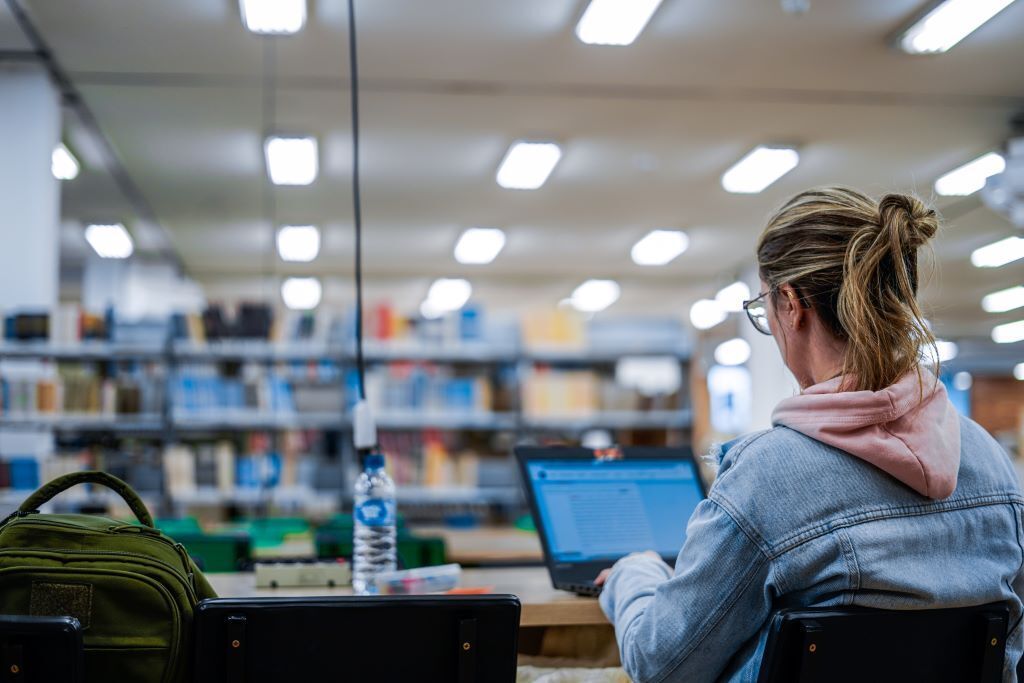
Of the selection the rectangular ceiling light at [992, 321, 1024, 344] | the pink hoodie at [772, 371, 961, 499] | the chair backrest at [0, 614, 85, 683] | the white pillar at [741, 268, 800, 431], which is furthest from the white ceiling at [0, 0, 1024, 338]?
the rectangular ceiling light at [992, 321, 1024, 344]

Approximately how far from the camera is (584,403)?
21.5 ft

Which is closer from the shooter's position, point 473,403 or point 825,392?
point 825,392

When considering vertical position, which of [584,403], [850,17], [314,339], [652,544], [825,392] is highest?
[850,17]

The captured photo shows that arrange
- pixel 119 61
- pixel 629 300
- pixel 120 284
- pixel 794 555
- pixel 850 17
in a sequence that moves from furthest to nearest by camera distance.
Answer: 1. pixel 629 300
2. pixel 120 284
3. pixel 119 61
4. pixel 850 17
5. pixel 794 555

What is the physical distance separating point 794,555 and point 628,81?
5389 mm

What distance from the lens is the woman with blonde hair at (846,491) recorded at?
3.77ft

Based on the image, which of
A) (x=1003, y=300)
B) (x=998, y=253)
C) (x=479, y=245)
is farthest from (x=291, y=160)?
(x=1003, y=300)

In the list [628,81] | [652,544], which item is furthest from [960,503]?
[628,81]

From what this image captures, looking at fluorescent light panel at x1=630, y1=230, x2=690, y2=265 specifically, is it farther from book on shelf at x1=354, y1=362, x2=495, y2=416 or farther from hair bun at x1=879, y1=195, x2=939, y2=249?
hair bun at x1=879, y1=195, x2=939, y2=249

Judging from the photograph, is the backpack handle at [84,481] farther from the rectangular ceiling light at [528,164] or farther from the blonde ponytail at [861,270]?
the rectangular ceiling light at [528,164]

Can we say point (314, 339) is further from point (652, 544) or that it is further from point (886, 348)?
point (886, 348)

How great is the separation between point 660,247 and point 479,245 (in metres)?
1.95

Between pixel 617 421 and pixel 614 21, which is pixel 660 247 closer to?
pixel 617 421

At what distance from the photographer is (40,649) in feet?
3.44
